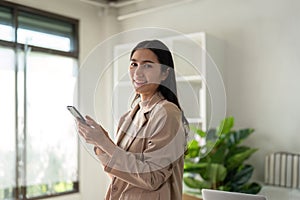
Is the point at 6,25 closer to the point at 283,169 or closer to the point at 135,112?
the point at 135,112

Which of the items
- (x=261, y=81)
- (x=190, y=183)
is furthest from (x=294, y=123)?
(x=190, y=183)

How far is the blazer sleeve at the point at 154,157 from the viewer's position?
0.89 meters

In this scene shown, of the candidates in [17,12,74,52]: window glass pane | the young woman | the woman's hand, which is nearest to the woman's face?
the young woman

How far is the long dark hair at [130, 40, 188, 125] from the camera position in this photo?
973mm

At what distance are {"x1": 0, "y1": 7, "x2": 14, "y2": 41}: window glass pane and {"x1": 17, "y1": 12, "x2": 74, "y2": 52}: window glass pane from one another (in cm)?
8

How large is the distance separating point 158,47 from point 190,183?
189 cm

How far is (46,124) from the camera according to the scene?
3.39m

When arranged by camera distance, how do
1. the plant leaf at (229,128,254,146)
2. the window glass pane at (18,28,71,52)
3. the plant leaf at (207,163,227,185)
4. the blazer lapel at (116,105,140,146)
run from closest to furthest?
1. the blazer lapel at (116,105,140,146)
2. the plant leaf at (207,163,227,185)
3. the plant leaf at (229,128,254,146)
4. the window glass pane at (18,28,71,52)

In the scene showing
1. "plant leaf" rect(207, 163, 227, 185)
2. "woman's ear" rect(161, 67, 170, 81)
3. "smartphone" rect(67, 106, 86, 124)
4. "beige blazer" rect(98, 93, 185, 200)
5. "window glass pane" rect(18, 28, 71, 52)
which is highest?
"window glass pane" rect(18, 28, 71, 52)

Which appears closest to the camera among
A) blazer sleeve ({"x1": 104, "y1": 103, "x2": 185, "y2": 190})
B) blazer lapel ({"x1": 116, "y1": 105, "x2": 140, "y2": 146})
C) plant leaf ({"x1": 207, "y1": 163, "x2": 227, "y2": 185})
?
blazer sleeve ({"x1": 104, "y1": 103, "x2": 185, "y2": 190})

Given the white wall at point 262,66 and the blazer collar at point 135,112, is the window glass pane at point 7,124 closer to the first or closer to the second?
the white wall at point 262,66

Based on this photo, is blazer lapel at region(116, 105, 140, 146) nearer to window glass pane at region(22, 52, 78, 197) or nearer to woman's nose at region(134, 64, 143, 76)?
woman's nose at region(134, 64, 143, 76)

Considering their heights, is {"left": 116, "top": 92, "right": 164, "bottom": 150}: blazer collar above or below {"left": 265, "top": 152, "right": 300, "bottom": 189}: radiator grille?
above

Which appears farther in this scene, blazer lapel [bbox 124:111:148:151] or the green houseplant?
the green houseplant
